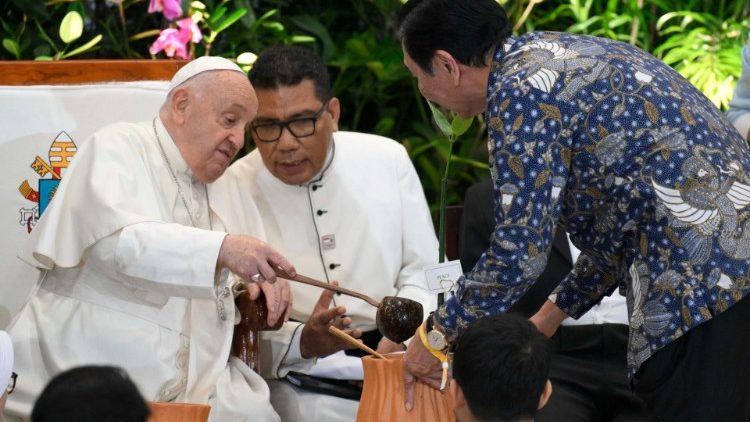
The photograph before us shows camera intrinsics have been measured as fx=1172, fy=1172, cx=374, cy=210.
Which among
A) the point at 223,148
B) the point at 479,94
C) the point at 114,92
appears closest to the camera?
the point at 479,94

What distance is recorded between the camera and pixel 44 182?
12.6 feet

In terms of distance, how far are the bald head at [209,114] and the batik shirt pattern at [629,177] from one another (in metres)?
1.02

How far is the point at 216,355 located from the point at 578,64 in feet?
4.84

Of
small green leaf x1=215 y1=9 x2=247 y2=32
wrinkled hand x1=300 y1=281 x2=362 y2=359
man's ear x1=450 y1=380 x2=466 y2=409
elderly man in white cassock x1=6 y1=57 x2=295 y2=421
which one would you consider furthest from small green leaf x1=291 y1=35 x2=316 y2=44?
man's ear x1=450 y1=380 x2=466 y2=409

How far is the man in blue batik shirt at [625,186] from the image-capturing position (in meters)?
2.59

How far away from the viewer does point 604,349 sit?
13.7 ft

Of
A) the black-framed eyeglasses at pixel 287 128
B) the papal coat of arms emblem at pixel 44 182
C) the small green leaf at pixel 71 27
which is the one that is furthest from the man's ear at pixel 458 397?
the small green leaf at pixel 71 27

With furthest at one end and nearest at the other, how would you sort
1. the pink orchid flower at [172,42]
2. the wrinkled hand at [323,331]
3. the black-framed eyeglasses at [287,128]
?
the pink orchid flower at [172,42]
the black-framed eyeglasses at [287,128]
the wrinkled hand at [323,331]

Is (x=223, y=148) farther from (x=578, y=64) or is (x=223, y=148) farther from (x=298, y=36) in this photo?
(x=298, y=36)

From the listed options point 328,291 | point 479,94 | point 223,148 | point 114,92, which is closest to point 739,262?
point 479,94

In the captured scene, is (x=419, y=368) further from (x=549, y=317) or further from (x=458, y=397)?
(x=549, y=317)

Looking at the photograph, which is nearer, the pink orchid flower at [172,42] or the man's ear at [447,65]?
the man's ear at [447,65]

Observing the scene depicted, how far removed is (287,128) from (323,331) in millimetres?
735

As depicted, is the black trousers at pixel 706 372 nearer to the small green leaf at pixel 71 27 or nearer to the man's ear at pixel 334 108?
the man's ear at pixel 334 108
